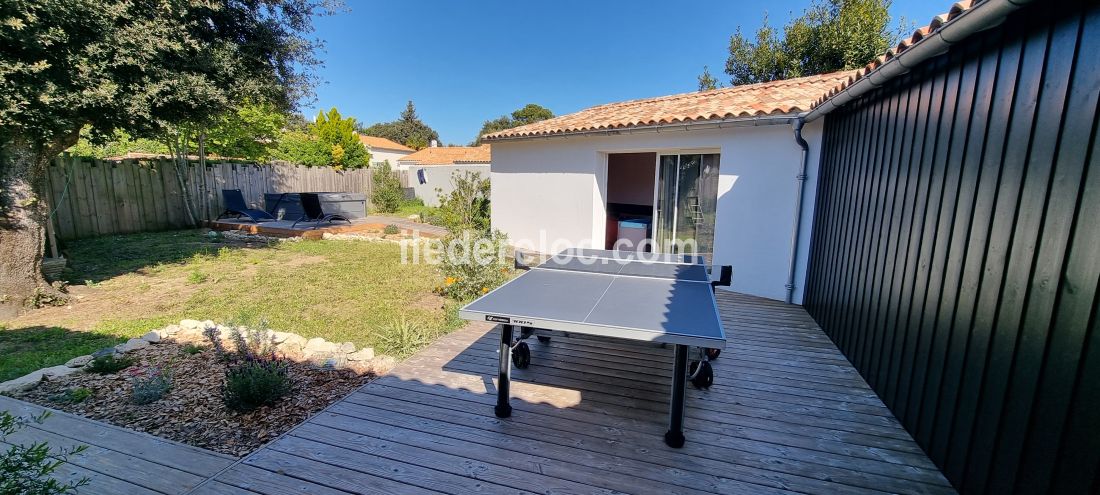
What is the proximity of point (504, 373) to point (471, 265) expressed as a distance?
11.2 feet

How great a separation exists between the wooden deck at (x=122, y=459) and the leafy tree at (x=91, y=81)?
3.79 meters

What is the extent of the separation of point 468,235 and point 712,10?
604 inches

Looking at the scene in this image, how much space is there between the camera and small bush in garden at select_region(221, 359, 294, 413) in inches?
133

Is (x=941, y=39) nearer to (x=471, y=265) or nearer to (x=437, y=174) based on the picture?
(x=471, y=265)

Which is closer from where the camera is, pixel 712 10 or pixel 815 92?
pixel 815 92

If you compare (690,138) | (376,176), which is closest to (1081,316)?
(690,138)

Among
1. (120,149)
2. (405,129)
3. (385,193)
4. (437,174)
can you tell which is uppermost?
(405,129)

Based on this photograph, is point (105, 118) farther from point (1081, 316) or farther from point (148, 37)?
point (1081, 316)

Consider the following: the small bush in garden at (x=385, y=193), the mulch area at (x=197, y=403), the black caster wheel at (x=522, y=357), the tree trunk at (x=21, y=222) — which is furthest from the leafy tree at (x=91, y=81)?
the small bush in garden at (x=385, y=193)

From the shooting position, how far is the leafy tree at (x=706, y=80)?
22.8 m

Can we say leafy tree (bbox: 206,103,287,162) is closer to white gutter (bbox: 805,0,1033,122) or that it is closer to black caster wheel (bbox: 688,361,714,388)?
black caster wheel (bbox: 688,361,714,388)

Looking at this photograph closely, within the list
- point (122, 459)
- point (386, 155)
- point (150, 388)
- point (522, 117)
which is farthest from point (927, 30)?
point (522, 117)

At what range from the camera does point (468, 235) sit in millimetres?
6746

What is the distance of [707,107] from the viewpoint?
7711 millimetres
